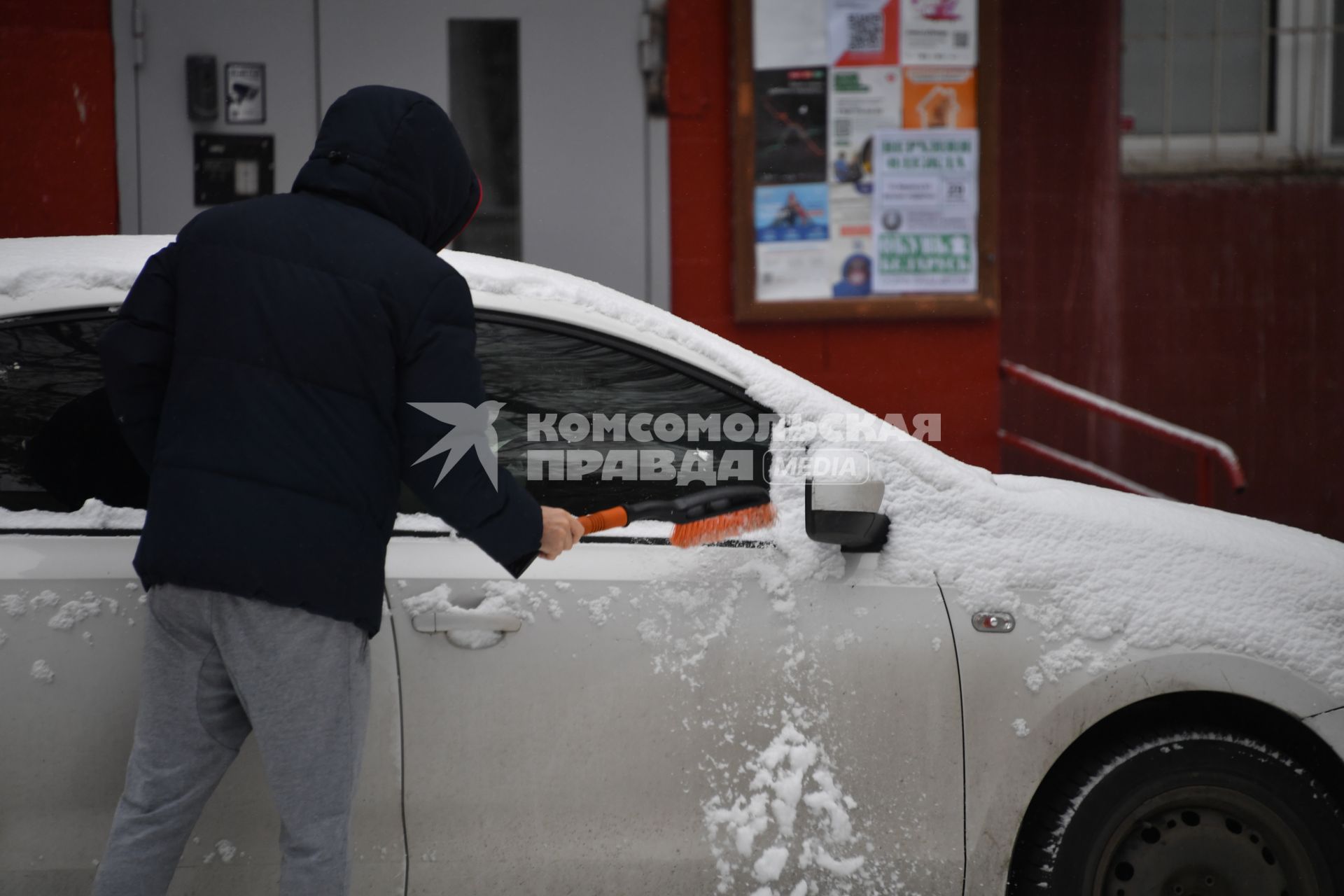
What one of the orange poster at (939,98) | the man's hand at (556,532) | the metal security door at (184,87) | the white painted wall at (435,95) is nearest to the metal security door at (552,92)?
the white painted wall at (435,95)

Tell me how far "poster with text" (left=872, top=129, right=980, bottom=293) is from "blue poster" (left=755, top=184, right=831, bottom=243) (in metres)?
0.27

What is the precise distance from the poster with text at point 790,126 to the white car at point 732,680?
3.67 metres

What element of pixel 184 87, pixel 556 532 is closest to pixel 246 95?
pixel 184 87

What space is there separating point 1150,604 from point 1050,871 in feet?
1.93

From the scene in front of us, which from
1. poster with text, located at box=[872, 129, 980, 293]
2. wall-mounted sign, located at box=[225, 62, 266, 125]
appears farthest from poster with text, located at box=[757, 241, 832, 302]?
wall-mounted sign, located at box=[225, 62, 266, 125]

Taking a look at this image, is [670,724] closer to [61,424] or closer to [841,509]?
[841,509]

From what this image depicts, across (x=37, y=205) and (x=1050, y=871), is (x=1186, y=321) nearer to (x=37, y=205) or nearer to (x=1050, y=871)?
(x=1050, y=871)

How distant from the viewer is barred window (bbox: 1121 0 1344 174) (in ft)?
21.9

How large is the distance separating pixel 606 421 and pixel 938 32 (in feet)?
13.9

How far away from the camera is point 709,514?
255 centimetres

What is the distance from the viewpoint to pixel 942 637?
250cm

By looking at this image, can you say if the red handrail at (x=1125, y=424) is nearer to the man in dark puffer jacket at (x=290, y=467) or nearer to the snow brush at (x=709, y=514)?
the snow brush at (x=709, y=514)

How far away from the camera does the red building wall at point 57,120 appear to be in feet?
18.9

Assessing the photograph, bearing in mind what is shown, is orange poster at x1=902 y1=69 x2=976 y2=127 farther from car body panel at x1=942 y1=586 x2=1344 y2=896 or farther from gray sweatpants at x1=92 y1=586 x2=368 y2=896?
gray sweatpants at x1=92 y1=586 x2=368 y2=896
